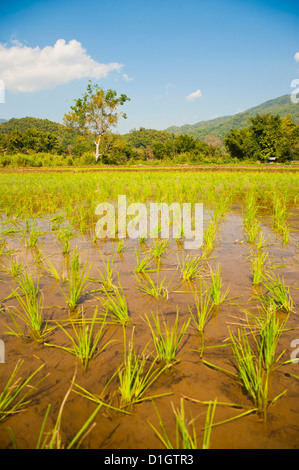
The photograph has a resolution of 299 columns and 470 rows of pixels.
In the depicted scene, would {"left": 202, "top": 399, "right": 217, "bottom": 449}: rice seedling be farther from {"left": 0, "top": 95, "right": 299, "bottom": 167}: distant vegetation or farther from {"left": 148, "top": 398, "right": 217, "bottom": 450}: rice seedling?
{"left": 0, "top": 95, "right": 299, "bottom": 167}: distant vegetation

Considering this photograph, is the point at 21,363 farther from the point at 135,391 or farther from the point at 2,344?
the point at 135,391

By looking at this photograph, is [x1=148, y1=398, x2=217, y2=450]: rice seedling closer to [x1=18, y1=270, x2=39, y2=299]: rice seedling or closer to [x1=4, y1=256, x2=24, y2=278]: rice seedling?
[x1=18, y1=270, x2=39, y2=299]: rice seedling

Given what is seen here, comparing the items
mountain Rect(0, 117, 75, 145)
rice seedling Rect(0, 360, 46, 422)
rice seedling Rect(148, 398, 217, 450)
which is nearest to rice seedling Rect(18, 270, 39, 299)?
rice seedling Rect(0, 360, 46, 422)

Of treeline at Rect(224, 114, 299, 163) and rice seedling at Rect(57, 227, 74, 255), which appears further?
treeline at Rect(224, 114, 299, 163)

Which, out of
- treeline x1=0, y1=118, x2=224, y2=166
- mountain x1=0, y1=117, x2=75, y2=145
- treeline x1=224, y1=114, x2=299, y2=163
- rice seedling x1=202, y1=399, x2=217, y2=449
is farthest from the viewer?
mountain x1=0, y1=117, x2=75, y2=145

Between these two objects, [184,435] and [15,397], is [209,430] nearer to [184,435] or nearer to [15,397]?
[184,435]

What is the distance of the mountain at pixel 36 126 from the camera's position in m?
54.8

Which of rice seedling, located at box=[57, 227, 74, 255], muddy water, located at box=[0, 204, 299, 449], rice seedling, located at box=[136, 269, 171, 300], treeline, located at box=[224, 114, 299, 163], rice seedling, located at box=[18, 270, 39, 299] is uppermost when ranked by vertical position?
treeline, located at box=[224, 114, 299, 163]

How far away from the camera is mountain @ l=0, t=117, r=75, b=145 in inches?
2157

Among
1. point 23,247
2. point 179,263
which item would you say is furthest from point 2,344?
point 23,247

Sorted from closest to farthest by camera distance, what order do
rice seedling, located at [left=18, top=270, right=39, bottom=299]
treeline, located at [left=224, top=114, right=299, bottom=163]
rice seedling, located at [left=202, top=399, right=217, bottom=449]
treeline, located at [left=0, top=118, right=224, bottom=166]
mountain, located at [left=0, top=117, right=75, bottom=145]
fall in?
rice seedling, located at [left=202, top=399, right=217, bottom=449]
rice seedling, located at [left=18, top=270, right=39, bottom=299]
treeline, located at [left=0, top=118, right=224, bottom=166]
treeline, located at [left=224, top=114, right=299, bottom=163]
mountain, located at [left=0, top=117, right=75, bottom=145]

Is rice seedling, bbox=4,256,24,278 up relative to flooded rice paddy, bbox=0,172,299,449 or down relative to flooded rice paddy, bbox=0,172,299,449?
up

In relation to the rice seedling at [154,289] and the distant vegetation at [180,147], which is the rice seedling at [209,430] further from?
the distant vegetation at [180,147]

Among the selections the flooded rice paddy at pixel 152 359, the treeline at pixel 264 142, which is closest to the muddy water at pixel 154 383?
the flooded rice paddy at pixel 152 359
